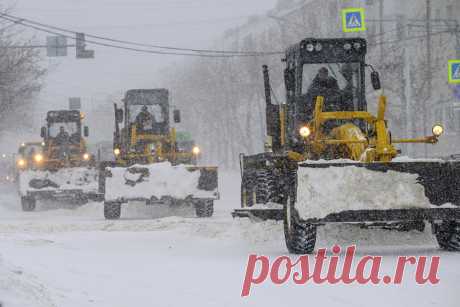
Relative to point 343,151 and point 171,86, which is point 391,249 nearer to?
point 343,151

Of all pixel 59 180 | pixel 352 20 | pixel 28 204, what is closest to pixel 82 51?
pixel 28 204

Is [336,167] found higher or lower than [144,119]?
lower

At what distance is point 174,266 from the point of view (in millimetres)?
11547

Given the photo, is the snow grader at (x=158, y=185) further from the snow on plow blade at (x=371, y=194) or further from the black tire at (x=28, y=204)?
the snow on plow blade at (x=371, y=194)

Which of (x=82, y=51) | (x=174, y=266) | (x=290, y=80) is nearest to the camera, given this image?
(x=174, y=266)

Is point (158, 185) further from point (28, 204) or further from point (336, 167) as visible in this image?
point (336, 167)

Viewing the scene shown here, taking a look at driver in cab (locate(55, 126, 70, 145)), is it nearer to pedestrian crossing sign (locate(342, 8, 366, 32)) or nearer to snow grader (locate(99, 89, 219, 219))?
snow grader (locate(99, 89, 219, 219))

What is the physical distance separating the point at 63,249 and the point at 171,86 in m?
91.9

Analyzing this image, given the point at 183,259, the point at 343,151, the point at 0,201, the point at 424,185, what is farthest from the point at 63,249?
the point at 0,201

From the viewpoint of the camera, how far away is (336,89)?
14320mm

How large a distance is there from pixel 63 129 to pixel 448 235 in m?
20.8

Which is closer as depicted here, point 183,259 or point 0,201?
point 183,259

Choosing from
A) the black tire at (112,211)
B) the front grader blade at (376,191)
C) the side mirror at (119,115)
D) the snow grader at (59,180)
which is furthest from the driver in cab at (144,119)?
the front grader blade at (376,191)

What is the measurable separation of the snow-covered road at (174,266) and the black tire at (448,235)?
0.35m
